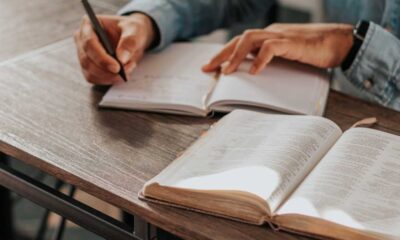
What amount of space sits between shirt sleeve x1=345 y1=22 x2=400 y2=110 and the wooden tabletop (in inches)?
1.8

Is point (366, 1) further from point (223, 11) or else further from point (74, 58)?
point (74, 58)

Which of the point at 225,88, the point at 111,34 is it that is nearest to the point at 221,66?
the point at 225,88

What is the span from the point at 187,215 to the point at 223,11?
0.81 m

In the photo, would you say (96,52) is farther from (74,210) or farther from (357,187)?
(357,187)

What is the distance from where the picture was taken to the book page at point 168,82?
1.02m

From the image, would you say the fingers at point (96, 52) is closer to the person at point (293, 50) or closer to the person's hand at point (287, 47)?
the person at point (293, 50)

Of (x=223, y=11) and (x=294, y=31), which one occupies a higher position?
(x=294, y=31)

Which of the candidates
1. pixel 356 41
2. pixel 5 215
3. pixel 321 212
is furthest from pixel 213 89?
pixel 5 215

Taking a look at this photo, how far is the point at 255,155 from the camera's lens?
822mm

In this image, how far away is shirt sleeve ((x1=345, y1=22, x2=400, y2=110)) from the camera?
1.08 metres

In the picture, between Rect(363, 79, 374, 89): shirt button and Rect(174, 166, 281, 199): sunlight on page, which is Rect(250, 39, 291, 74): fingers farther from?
Rect(174, 166, 281, 199): sunlight on page

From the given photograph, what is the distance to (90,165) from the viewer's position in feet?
2.83

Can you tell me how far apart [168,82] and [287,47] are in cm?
21

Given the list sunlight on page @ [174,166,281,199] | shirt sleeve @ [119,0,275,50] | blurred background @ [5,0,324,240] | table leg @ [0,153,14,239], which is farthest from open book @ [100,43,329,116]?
table leg @ [0,153,14,239]
